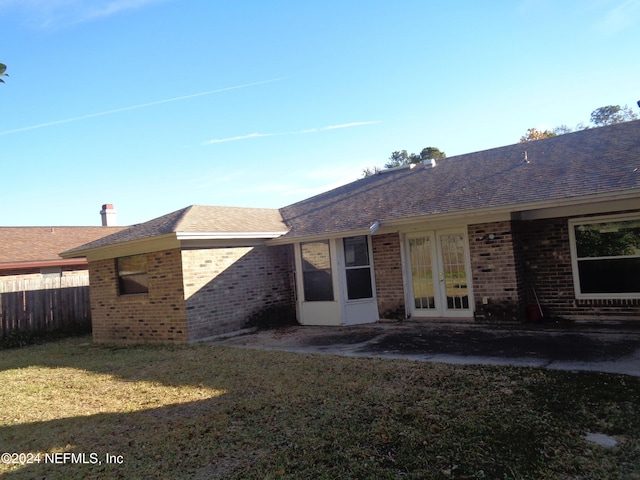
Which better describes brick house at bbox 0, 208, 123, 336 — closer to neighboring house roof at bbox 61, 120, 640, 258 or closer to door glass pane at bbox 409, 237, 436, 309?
neighboring house roof at bbox 61, 120, 640, 258

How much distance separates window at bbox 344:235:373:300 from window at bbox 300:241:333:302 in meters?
0.48

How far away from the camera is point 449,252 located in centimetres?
1066

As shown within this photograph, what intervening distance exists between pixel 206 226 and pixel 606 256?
8763 mm

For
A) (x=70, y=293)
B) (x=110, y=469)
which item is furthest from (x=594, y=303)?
(x=70, y=293)

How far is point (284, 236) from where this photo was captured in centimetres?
1244

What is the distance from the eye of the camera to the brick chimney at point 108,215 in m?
26.3

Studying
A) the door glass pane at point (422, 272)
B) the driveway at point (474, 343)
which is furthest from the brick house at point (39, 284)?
the door glass pane at point (422, 272)

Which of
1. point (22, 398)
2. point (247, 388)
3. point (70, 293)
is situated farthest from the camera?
point (70, 293)

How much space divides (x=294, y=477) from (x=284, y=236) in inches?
355

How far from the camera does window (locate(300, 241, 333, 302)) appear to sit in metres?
11.7

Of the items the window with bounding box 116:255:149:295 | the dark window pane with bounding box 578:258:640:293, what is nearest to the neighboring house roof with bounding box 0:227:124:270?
the window with bounding box 116:255:149:295

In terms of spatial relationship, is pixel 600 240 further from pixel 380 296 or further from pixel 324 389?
pixel 324 389

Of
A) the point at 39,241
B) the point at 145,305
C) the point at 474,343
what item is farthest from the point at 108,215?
the point at 474,343

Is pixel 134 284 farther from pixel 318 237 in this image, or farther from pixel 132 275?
pixel 318 237
